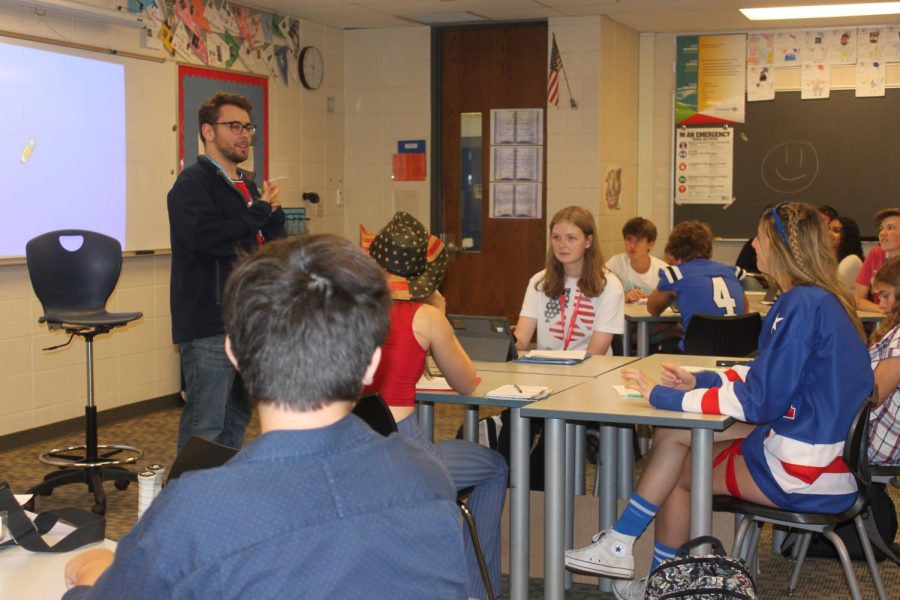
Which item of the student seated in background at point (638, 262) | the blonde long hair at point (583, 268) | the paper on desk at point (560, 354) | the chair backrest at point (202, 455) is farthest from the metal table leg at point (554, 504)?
the student seated in background at point (638, 262)

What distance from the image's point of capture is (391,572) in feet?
4.27

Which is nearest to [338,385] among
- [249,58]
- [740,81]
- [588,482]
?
[588,482]

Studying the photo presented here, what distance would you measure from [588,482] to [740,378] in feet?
6.36

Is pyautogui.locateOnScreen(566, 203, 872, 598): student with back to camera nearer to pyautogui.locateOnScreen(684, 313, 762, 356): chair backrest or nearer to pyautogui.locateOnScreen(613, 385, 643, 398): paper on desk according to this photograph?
pyautogui.locateOnScreen(613, 385, 643, 398): paper on desk

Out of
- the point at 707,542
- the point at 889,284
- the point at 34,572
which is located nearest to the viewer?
the point at 34,572

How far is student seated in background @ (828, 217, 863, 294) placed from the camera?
6895 mm

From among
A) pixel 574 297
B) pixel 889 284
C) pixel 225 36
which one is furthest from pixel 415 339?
pixel 225 36

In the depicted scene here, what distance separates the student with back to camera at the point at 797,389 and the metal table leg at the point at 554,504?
→ 1.03 feet

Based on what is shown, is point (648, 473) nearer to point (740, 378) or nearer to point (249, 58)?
point (740, 378)

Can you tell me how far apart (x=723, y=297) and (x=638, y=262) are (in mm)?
1232

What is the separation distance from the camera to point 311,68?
26.5 ft

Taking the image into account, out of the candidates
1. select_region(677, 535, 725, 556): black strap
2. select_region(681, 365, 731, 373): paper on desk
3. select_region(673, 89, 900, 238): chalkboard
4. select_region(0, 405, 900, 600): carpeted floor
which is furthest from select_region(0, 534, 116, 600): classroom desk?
select_region(673, 89, 900, 238): chalkboard

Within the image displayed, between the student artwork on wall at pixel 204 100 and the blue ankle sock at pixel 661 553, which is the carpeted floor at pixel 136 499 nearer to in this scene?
the blue ankle sock at pixel 661 553

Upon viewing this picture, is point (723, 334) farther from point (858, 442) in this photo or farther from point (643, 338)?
point (858, 442)
